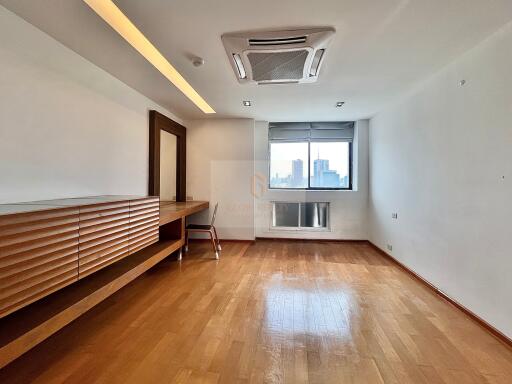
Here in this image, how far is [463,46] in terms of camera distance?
221 cm

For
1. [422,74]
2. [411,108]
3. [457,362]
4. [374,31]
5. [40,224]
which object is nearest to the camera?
[40,224]

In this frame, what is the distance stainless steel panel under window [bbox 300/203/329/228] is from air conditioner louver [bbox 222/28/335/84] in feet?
10.2

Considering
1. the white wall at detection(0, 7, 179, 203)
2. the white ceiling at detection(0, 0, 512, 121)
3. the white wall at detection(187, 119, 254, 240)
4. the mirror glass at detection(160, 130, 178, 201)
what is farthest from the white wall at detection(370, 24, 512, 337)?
the mirror glass at detection(160, 130, 178, 201)

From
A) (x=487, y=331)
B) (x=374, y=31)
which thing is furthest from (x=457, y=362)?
(x=374, y=31)

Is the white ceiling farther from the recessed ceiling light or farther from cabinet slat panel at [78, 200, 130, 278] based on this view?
cabinet slat panel at [78, 200, 130, 278]

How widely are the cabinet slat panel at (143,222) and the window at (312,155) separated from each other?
3.09 m

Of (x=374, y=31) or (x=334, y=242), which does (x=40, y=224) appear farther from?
(x=334, y=242)

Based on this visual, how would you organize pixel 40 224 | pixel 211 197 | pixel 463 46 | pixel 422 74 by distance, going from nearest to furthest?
pixel 40 224 < pixel 463 46 < pixel 422 74 < pixel 211 197

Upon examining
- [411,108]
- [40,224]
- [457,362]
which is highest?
[411,108]

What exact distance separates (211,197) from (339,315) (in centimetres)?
348

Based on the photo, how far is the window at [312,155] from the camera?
5.33 metres

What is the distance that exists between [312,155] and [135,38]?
4049 mm

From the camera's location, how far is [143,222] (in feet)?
8.59

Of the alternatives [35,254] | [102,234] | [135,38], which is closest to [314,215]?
[102,234]
